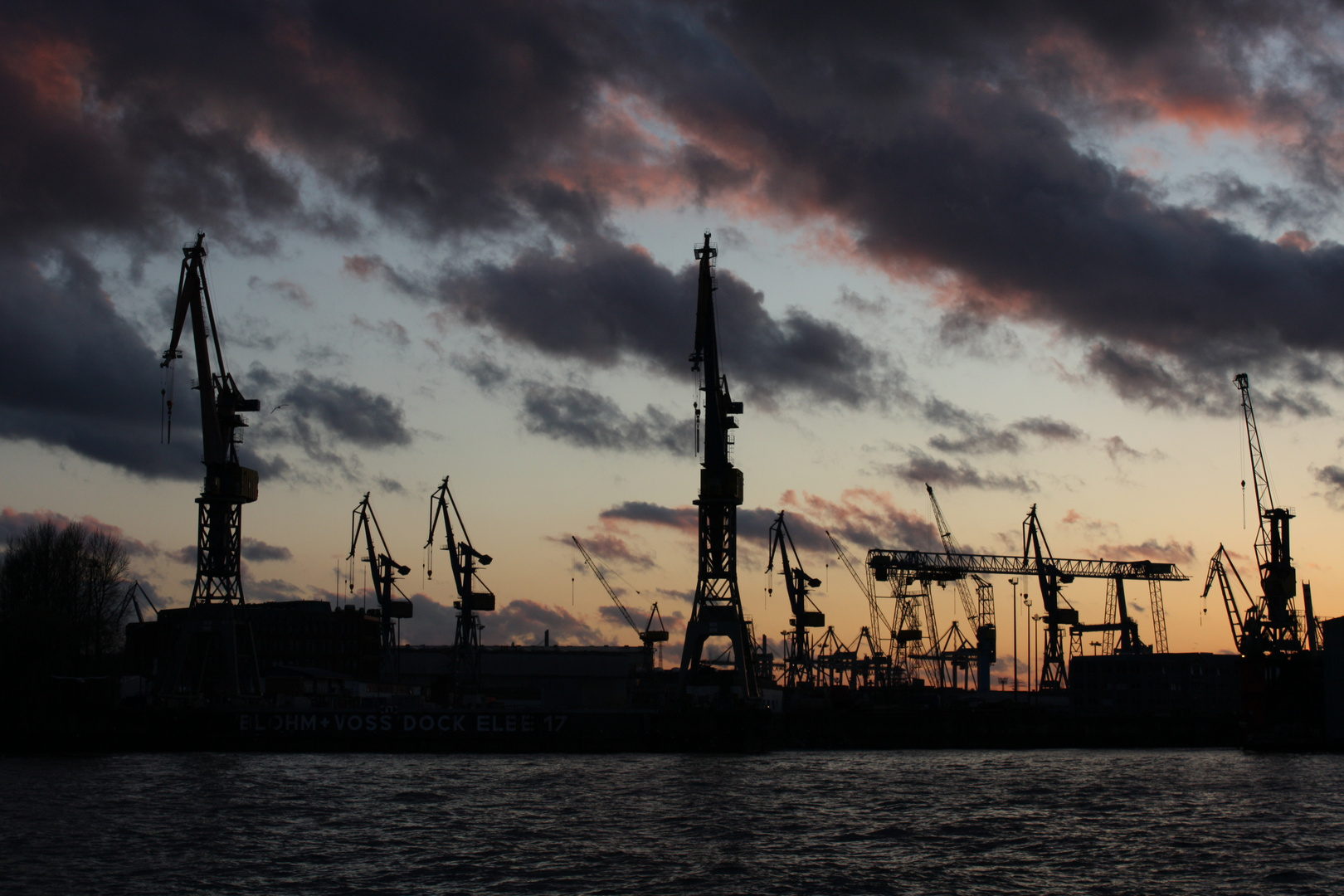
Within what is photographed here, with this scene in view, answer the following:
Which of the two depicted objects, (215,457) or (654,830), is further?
(215,457)

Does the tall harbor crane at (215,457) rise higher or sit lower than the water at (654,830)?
higher

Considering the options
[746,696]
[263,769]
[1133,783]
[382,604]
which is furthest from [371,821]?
[382,604]

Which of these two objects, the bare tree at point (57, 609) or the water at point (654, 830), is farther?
the bare tree at point (57, 609)

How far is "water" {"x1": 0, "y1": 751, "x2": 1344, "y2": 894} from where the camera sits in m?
39.1

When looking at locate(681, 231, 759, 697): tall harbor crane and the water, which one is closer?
the water

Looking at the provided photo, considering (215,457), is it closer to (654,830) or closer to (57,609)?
(57,609)

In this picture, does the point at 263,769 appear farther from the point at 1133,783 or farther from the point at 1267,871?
the point at 1267,871

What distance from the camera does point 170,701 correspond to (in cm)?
10256

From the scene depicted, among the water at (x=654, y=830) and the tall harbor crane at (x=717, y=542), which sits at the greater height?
the tall harbor crane at (x=717, y=542)

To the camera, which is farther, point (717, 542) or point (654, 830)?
point (717, 542)

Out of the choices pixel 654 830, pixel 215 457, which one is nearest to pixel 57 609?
pixel 215 457

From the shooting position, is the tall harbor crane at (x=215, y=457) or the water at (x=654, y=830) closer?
the water at (x=654, y=830)

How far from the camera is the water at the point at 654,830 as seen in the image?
39125 millimetres

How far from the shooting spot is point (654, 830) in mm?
49750
